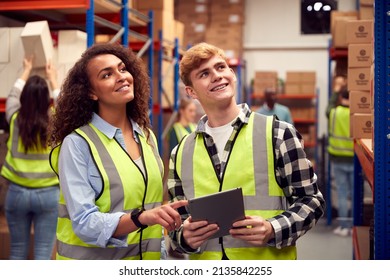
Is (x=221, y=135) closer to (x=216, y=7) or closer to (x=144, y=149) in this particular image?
(x=144, y=149)

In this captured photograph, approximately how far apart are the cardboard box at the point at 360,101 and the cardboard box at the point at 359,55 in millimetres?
158

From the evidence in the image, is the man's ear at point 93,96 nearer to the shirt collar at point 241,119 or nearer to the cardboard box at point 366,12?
the shirt collar at point 241,119

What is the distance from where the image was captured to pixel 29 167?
3359 millimetres

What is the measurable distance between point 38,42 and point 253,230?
2.02m

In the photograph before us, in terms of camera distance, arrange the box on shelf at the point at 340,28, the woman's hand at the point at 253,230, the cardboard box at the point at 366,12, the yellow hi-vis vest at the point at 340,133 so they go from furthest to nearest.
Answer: the yellow hi-vis vest at the point at 340,133 < the box on shelf at the point at 340,28 < the cardboard box at the point at 366,12 < the woman's hand at the point at 253,230

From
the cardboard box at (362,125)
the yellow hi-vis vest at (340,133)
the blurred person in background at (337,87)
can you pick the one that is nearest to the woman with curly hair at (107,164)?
the cardboard box at (362,125)

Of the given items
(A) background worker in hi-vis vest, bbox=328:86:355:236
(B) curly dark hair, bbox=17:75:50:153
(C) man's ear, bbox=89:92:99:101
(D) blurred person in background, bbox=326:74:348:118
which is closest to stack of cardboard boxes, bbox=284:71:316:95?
(D) blurred person in background, bbox=326:74:348:118

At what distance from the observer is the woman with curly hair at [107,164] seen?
1709 millimetres

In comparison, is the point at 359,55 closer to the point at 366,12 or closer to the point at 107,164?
the point at 366,12

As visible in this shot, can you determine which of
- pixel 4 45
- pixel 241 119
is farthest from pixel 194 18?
pixel 241 119

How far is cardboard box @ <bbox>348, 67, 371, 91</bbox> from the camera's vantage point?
3146 mm

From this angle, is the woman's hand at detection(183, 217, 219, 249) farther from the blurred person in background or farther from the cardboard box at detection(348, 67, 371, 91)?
the blurred person in background

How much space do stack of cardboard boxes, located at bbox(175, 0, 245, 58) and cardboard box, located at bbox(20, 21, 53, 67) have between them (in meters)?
5.00
